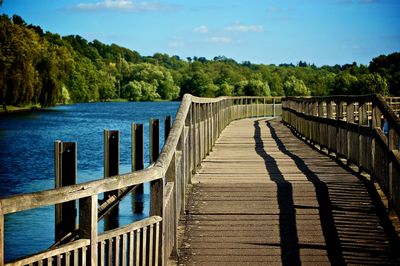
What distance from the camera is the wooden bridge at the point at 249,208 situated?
4703mm

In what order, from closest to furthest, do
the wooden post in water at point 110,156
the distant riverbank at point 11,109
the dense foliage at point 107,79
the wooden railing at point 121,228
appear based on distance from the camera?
the wooden railing at point 121,228 → the wooden post in water at point 110,156 → the dense foliage at point 107,79 → the distant riverbank at point 11,109

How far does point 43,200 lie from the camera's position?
400 cm

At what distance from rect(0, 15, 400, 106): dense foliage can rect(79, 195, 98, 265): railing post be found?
6766 cm

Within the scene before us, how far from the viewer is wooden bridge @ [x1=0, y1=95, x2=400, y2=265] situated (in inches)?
185

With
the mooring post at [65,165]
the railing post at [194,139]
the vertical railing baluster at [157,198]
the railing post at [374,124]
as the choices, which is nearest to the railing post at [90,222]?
the vertical railing baluster at [157,198]

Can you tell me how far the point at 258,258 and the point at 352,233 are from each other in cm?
136

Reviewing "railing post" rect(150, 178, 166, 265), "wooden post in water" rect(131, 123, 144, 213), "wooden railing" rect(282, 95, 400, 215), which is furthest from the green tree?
"railing post" rect(150, 178, 166, 265)

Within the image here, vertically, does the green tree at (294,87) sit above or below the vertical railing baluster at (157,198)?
above

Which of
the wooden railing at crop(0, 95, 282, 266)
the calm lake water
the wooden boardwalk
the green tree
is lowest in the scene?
the calm lake water

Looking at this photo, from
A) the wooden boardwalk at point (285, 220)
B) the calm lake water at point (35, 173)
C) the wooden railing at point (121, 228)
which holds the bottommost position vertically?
the calm lake water at point (35, 173)

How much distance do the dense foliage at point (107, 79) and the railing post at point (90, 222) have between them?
67656 mm

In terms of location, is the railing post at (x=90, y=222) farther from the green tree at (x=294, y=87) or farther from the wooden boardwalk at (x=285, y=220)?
the green tree at (x=294, y=87)

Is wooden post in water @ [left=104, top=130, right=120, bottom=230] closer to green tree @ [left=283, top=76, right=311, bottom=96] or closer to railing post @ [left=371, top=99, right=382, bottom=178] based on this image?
railing post @ [left=371, top=99, right=382, bottom=178]

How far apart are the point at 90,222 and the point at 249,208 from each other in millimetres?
4936
